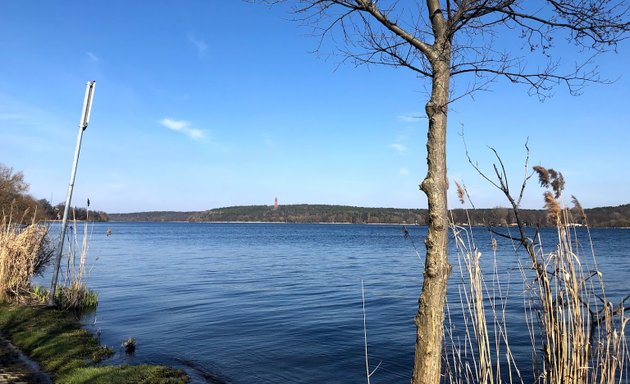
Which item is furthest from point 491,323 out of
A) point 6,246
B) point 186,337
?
point 6,246

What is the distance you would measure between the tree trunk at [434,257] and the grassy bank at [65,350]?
210 inches

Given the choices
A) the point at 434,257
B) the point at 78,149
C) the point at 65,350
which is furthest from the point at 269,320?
the point at 434,257

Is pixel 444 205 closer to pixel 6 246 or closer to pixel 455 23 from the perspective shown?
pixel 455 23

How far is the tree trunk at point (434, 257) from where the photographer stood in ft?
10.7

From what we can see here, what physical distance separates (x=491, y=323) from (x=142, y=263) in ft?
84.8

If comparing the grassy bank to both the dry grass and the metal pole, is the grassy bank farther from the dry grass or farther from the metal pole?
the metal pole

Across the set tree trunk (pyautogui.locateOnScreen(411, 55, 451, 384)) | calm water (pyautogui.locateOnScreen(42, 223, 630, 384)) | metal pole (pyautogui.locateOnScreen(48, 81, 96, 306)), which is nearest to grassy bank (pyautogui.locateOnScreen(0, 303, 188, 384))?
calm water (pyautogui.locateOnScreen(42, 223, 630, 384))

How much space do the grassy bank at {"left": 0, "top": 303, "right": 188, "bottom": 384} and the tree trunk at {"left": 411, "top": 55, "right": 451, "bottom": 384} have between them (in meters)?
5.34

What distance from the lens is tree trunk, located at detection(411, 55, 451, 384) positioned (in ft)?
10.7

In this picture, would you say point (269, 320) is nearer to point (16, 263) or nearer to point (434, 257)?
point (16, 263)

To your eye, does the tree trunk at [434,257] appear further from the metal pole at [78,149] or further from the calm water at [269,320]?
the metal pole at [78,149]

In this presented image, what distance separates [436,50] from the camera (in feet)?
11.5

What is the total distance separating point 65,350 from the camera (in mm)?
8773

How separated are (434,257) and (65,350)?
815cm
